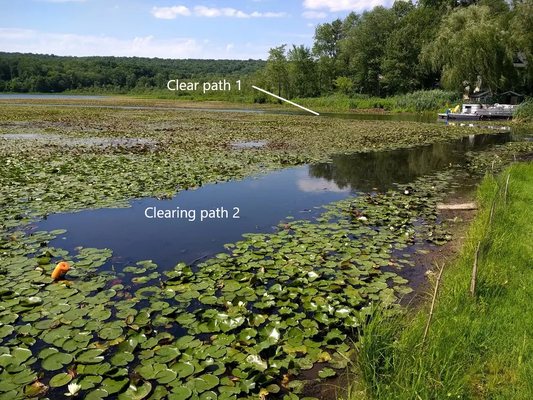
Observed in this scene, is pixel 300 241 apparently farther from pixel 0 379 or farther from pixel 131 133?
pixel 131 133

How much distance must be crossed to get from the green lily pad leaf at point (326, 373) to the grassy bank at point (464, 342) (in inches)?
8.6

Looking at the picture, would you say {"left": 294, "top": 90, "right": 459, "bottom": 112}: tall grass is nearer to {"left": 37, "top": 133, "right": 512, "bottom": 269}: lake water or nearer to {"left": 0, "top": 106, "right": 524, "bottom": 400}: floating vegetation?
{"left": 37, "top": 133, "right": 512, "bottom": 269}: lake water

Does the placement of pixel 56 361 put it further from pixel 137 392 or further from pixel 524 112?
pixel 524 112

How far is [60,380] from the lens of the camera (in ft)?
10.6

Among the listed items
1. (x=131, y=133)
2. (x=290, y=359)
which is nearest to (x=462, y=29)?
(x=131, y=133)

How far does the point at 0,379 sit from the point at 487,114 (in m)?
35.6

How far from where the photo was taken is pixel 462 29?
122ft

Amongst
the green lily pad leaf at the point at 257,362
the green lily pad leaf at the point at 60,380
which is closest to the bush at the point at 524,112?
the green lily pad leaf at the point at 257,362

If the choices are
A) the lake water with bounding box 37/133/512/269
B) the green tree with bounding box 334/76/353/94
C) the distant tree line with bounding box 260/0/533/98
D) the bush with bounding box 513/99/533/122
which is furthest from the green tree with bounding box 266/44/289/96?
the lake water with bounding box 37/133/512/269

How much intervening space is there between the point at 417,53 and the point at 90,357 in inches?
2370

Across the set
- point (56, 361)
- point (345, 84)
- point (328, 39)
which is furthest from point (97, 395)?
point (328, 39)

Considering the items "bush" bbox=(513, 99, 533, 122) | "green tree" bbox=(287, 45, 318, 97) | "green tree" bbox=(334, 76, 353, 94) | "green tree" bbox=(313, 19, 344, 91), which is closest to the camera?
"bush" bbox=(513, 99, 533, 122)

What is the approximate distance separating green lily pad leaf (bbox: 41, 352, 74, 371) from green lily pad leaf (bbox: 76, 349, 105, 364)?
0.08 m

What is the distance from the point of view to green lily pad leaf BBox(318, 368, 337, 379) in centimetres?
344
